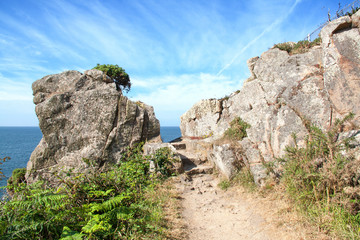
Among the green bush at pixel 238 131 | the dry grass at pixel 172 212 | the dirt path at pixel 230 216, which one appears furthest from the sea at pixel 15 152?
the green bush at pixel 238 131

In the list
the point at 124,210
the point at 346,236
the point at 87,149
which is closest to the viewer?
the point at 346,236

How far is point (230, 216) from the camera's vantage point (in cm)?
588

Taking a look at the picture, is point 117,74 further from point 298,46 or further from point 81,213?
point 81,213

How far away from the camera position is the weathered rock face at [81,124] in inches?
479

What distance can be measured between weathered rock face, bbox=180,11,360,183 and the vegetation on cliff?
4.23m

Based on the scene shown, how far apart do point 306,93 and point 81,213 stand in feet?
27.8

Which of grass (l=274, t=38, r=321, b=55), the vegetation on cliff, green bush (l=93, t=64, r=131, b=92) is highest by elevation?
green bush (l=93, t=64, r=131, b=92)

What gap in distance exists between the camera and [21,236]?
3.23 metres

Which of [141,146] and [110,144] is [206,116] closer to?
[141,146]

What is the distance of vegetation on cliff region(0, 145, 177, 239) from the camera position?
3.49 meters

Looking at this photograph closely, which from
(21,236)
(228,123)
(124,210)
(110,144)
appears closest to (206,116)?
(228,123)

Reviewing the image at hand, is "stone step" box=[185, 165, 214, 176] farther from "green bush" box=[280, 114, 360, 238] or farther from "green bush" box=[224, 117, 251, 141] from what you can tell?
"green bush" box=[280, 114, 360, 238]

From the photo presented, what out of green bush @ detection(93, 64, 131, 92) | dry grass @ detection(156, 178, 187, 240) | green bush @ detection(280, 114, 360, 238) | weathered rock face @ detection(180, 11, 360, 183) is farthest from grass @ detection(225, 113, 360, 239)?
green bush @ detection(93, 64, 131, 92)

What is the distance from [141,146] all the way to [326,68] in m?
9.75
